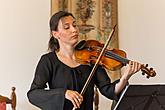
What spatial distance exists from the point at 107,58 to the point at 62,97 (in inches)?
13.4

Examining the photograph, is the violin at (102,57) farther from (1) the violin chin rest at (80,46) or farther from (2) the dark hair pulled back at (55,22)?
(2) the dark hair pulled back at (55,22)

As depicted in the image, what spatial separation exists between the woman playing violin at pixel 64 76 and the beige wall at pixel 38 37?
651mm

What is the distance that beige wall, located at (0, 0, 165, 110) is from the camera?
2.57 metres

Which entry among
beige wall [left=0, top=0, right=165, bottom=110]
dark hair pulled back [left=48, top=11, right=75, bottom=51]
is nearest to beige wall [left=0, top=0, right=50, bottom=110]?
beige wall [left=0, top=0, right=165, bottom=110]

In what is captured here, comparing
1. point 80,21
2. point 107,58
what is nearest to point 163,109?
point 107,58

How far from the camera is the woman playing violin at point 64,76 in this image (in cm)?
179

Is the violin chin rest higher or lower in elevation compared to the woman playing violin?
higher

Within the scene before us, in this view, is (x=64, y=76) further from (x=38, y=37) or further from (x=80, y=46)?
(x=38, y=37)

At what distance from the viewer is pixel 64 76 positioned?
188cm

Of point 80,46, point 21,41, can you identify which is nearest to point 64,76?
point 80,46

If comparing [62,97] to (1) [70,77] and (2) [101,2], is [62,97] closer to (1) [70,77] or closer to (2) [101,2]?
(1) [70,77]

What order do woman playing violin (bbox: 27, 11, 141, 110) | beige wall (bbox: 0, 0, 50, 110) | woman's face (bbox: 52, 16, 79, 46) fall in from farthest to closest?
beige wall (bbox: 0, 0, 50, 110) < woman's face (bbox: 52, 16, 79, 46) < woman playing violin (bbox: 27, 11, 141, 110)

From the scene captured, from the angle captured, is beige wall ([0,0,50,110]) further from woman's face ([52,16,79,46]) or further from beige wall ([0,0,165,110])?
woman's face ([52,16,79,46])

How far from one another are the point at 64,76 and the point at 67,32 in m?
0.24
